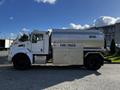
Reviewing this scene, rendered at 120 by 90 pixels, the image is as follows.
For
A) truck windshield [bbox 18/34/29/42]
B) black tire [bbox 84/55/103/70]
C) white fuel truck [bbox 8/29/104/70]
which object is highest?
truck windshield [bbox 18/34/29/42]

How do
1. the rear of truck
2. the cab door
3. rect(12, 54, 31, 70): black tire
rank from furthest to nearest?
the cab door, the rear of truck, rect(12, 54, 31, 70): black tire

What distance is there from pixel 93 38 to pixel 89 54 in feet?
3.78

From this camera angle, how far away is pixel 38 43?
16.0 m

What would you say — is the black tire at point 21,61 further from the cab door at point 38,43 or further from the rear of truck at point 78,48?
the rear of truck at point 78,48

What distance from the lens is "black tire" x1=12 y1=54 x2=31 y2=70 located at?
15633mm

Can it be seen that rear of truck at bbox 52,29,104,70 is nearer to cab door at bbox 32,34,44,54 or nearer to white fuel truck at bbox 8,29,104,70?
white fuel truck at bbox 8,29,104,70

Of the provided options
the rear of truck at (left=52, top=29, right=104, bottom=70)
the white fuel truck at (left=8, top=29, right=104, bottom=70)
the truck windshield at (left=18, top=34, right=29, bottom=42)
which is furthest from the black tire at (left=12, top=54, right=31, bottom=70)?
the rear of truck at (left=52, top=29, right=104, bottom=70)

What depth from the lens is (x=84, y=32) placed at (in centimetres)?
1612

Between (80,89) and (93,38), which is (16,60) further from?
(80,89)

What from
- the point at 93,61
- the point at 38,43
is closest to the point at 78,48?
the point at 93,61

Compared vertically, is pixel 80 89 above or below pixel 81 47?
below

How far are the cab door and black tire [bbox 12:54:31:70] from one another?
2.54 feet

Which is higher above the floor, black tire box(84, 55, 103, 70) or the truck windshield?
the truck windshield

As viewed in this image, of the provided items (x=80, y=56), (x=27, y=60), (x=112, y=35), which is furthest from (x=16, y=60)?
(x=112, y=35)
